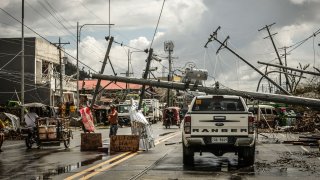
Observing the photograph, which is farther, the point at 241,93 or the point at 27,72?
the point at 27,72

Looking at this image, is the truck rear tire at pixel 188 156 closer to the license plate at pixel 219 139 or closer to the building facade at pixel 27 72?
the license plate at pixel 219 139

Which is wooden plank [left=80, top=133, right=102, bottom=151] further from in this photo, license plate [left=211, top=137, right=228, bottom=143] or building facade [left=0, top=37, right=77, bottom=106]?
building facade [left=0, top=37, right=77, bottom=106]

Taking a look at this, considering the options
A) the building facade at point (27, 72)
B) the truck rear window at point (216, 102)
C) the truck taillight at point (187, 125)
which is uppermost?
the building facade at point (27, 72)

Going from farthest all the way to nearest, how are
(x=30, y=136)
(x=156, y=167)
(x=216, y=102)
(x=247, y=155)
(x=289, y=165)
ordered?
(x=30, y=136), (x=216, y=102), (x=289, y=165), (x=247, y=155), (x=156, y=167)

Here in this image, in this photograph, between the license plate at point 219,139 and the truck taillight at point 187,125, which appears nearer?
the license plate at point 219,139

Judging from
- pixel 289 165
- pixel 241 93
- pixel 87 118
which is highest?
pixel 241 93

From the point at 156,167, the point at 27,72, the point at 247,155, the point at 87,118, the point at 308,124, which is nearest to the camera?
the point at 156,167

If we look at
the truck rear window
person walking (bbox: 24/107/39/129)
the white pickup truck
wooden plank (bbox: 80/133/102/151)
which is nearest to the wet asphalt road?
the white pickup truck

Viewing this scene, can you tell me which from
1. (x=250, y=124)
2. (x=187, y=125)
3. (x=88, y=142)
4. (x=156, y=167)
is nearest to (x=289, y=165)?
(x=250, y=124)

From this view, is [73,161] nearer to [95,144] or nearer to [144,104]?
[95,144]

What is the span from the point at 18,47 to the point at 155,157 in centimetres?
4290

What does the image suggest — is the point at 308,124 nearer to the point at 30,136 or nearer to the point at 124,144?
the point at 124,144

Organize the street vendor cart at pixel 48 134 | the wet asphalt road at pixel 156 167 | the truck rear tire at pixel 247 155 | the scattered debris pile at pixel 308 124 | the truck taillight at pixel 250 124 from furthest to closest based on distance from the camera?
the scattered debris pile at pixel 308 124 → the street vendor cart at pixel 48 134 → the truck rear tire at pixel 247 155 → the truck taillight at pixel 250 124 → the wet asphalt road at pixel 156 167

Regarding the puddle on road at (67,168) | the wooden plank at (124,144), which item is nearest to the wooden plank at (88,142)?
the wooden plank at (124,144)
